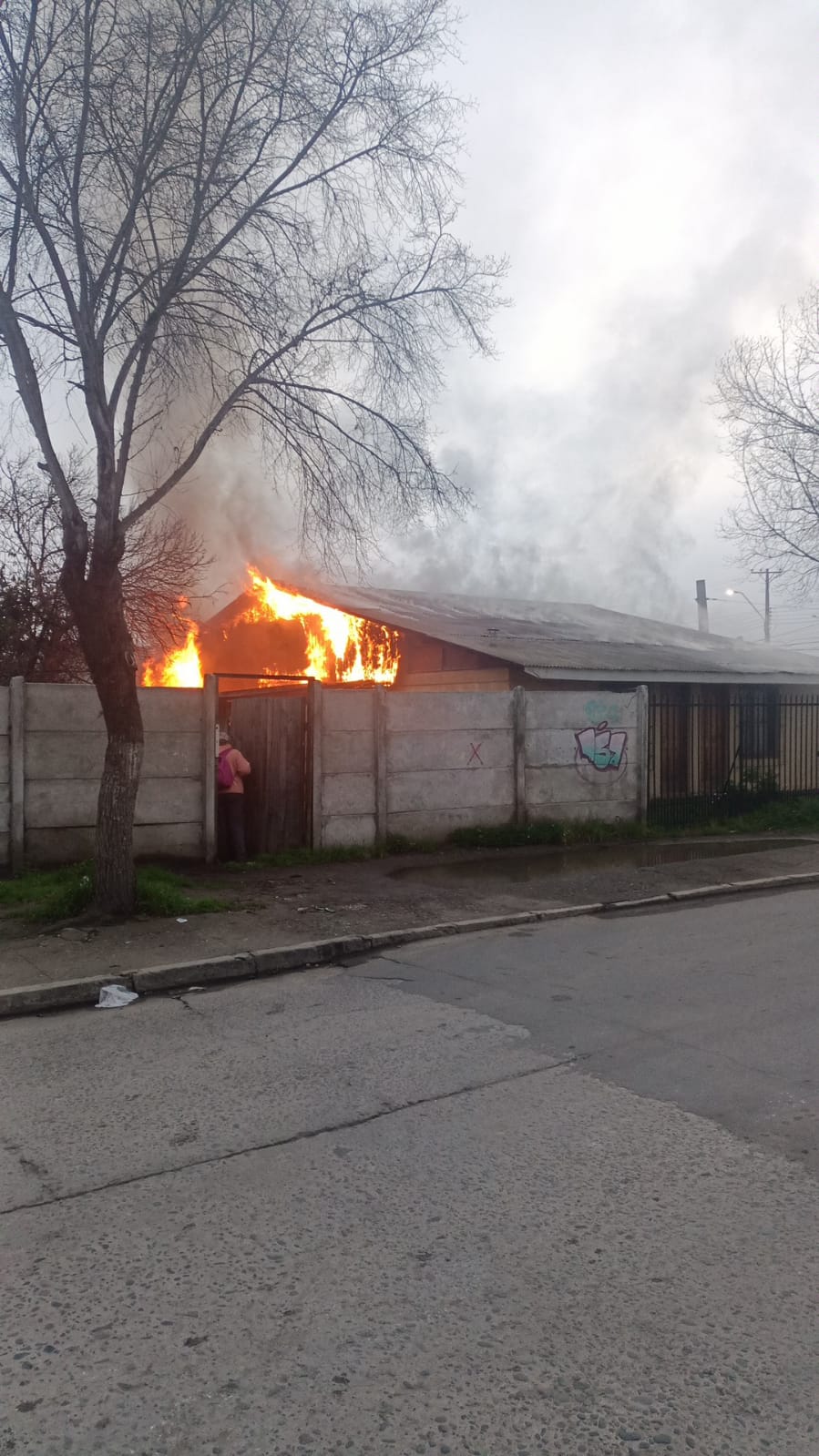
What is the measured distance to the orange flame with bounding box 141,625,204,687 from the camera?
68.3ft

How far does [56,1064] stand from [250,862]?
6.06 metres

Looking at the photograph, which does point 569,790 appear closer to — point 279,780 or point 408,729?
point 408,729

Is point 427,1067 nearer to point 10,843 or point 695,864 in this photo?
point 10,843

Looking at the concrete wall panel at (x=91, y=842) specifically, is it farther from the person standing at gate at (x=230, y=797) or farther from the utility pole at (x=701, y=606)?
the utility pole at (x=701, y=606)

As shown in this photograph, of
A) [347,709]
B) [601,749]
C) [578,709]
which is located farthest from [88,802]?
[601,749]

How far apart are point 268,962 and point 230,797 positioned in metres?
4.14

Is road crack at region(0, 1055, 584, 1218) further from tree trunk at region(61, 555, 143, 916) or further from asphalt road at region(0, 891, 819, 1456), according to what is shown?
tree trunk at region(61, 555, 143, 916)

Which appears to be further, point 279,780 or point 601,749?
point 601,749

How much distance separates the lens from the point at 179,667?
847 inches

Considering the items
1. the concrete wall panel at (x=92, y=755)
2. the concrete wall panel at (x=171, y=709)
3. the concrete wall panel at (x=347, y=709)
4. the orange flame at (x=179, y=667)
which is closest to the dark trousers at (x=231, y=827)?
the concrete wall panel at (x=92, y=755)

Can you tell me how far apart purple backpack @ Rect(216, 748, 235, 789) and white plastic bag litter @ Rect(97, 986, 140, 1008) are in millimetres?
4669

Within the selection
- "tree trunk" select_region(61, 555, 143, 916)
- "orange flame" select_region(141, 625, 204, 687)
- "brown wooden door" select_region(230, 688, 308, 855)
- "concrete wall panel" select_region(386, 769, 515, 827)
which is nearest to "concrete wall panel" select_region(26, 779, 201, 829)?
"brown wooden door" select_region(230, 688, 308, 855)

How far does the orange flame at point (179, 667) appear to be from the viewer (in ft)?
68.3

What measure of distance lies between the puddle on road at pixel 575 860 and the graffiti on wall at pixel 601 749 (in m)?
1.17
